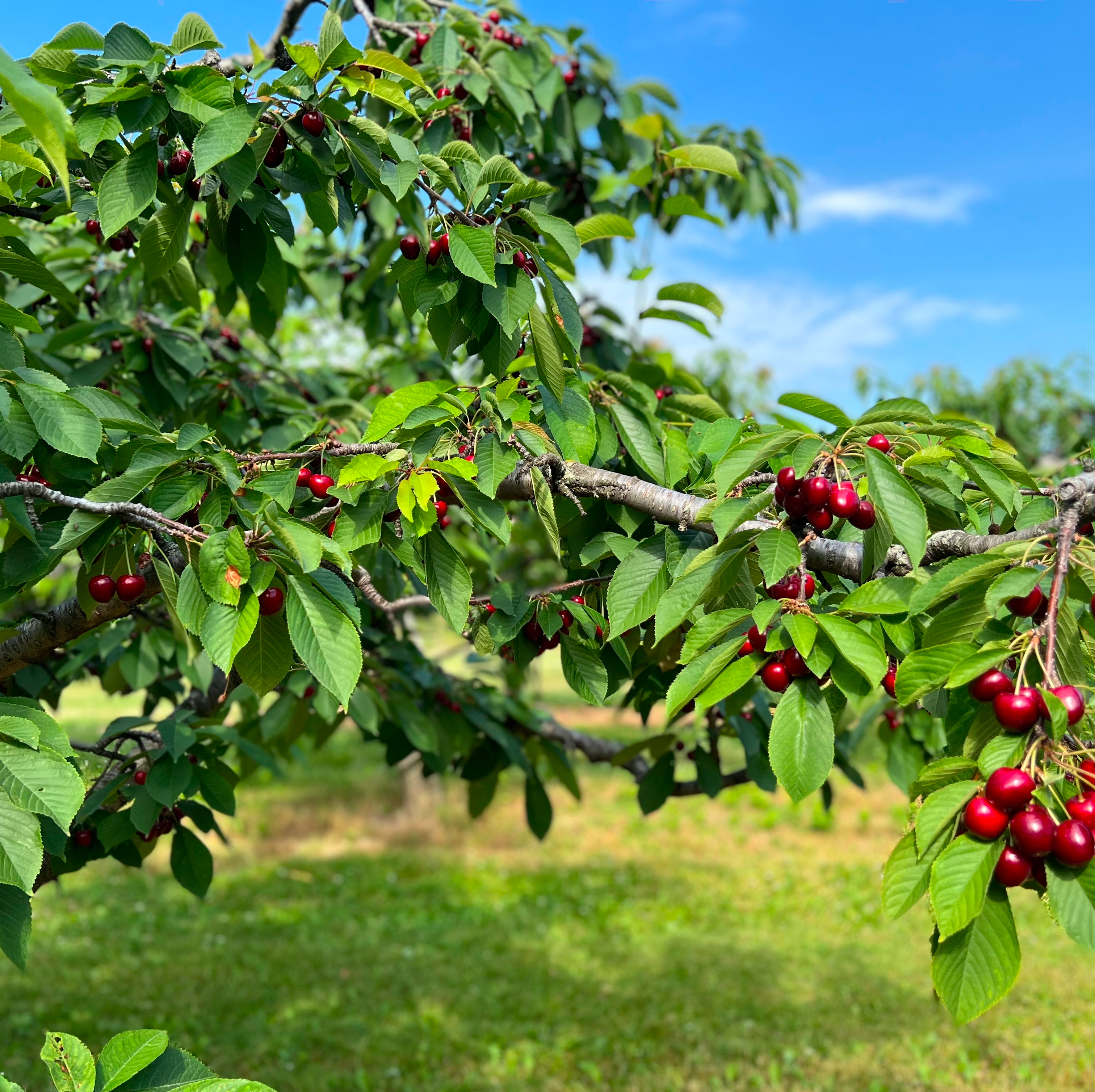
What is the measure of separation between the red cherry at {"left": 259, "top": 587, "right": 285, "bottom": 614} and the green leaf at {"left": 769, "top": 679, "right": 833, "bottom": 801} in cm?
84

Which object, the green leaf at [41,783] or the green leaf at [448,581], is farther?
the green leaf at [448,581]

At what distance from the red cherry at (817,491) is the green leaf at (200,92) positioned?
48.2 inches

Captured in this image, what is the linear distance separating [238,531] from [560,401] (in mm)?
785

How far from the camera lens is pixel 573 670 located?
194 cm

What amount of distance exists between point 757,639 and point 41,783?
1.09m

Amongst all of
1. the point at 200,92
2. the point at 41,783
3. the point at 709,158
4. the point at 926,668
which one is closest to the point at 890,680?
the point at 926,668

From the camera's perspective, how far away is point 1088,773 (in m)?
1.18

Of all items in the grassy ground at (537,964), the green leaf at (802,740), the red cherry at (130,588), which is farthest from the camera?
the grassy ground at (537,964)

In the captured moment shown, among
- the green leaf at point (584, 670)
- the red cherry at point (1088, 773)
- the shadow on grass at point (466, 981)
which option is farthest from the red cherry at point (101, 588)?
the shadow on grass at point (466, 981)

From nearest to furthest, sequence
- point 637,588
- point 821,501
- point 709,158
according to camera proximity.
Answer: point 821,501 → point 637,588 → point 709,158

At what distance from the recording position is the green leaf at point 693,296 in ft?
8.32

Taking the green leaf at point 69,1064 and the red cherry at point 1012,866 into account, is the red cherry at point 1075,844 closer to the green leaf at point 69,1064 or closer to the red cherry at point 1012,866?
the red cherry at point 1012,866

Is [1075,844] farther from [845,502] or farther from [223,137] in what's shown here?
[223,137]

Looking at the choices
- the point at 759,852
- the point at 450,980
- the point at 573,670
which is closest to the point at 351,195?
the point at 573,670
